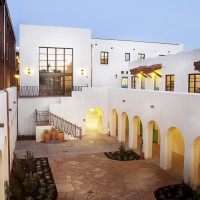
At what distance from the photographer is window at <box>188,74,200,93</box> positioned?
17625mm

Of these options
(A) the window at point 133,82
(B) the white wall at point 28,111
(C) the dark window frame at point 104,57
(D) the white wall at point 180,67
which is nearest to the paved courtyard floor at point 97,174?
(B) the white wall at point 28,111

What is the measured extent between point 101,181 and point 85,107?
11.1 m

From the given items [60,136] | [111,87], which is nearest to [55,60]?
[111,87]

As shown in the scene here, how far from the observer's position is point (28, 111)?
22766mm

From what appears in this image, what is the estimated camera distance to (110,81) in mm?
30781

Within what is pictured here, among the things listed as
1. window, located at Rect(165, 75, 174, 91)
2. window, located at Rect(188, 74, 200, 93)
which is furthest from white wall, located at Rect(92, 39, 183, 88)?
window, located at Rect(188, 74, 200, 93)

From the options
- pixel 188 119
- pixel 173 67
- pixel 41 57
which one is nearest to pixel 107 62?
pixel 41 57

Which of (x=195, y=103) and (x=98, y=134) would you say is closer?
(x=195, y=103)

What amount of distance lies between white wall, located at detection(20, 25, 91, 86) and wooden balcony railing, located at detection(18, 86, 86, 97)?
408mm

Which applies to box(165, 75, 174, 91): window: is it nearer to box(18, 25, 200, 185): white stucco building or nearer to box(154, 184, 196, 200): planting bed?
box(18, 25, 200, 185): white stucco building

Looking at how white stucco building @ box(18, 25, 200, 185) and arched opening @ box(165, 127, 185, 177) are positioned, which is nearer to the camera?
arched opening @ box(165, 127, 185, 177)

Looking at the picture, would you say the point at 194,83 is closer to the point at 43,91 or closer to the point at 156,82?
the point at 156,82

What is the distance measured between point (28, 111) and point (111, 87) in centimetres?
799

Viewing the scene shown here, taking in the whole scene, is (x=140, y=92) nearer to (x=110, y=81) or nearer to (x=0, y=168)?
(x=0, y=168)
